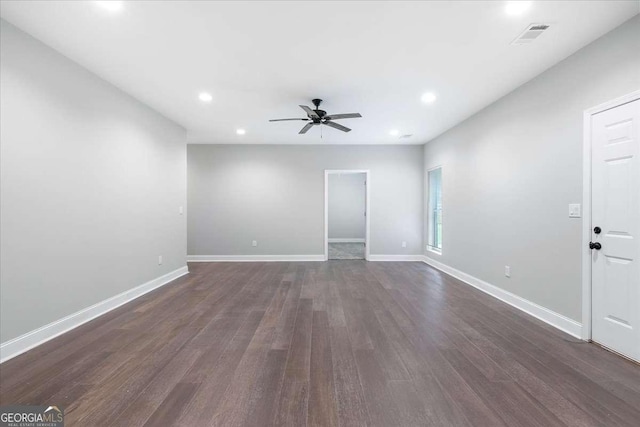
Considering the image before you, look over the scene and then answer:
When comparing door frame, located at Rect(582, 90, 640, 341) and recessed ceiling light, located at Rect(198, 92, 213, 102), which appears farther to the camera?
recessed ceiling light, located at Rect(198, 92, 213, 102)

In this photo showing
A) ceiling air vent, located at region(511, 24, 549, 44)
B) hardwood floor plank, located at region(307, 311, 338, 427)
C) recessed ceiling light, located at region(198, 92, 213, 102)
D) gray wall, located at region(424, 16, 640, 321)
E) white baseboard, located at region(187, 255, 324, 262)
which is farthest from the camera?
white baseboard, located at region(187, 255, 324, 262)

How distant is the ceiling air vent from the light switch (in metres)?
1.58

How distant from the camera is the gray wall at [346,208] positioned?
34.5 ft

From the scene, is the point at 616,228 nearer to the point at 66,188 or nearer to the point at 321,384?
the point at 321,384

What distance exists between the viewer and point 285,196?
21.8 ft

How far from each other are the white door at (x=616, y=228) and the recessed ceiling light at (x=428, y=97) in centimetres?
170


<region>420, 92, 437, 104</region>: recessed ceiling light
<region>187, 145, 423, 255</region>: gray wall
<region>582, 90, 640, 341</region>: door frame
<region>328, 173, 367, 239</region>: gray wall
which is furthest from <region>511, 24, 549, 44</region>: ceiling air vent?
<region>328, 173, 367, 239</region>: gray wall

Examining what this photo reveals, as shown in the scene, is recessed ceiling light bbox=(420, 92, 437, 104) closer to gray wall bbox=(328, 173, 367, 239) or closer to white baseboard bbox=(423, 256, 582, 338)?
white baseboard bbox=(423, 256, 582, 338)

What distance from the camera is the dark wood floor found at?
160 cm

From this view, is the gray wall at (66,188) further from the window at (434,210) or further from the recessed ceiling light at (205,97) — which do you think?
the window at (434,210)

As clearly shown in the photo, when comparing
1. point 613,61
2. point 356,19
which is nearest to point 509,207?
point 613,61

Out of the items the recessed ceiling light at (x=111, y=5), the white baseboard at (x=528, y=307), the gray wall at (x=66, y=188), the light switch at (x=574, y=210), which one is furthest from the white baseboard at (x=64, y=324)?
the light switch at (x=574, y=210)

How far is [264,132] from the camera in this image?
5.54 meters

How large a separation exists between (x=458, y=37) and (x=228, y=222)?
5631 mm
